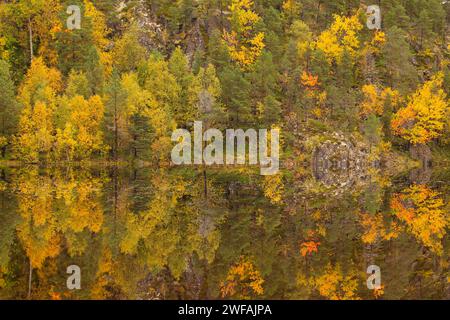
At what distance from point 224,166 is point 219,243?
49500 millimetres

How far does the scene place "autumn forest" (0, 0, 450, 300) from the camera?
24.1 metres

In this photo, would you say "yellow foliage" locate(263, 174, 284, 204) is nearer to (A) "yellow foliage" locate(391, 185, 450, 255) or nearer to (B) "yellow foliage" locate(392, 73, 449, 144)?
(A) "yellow foliage" locate(391, 185, 450, 255)

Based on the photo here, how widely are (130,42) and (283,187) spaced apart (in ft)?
138

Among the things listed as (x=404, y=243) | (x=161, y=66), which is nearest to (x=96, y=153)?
(x=161, y=66)

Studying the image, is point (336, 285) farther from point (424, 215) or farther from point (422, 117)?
point (422, 117)

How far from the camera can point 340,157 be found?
83.2m

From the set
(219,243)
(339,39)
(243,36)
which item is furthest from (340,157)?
(219,243)

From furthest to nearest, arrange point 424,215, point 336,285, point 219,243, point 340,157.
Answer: point 340,157, point 424,215, point 219,243, point 336,285

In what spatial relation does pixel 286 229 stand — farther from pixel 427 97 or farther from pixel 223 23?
pixel 223 23

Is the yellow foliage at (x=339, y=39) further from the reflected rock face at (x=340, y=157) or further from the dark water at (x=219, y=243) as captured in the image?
the dark water at (x=219, y=243)

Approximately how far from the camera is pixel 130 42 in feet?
298

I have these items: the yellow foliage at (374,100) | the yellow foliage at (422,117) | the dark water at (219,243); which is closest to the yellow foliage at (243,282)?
the dark water at (219,243)

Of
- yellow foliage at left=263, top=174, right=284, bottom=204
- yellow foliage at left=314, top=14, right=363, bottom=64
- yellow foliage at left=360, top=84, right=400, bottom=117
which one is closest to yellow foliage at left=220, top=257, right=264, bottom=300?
yellow foliage at left=263, top=174, right=284, bottom=204

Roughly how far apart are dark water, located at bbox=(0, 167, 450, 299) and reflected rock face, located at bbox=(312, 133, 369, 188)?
28.2m
